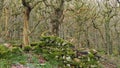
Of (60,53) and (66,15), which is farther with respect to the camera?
(66,15)

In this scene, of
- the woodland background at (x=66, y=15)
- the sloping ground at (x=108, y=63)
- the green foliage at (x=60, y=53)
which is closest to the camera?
the green foliage at (x=60, y=53)

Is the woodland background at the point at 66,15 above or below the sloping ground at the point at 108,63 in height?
above

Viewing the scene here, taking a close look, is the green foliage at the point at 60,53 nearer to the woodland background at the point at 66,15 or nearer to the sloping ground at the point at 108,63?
the sloping ground at the point at 108,63

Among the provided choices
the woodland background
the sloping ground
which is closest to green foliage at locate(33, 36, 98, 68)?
the sloping ground

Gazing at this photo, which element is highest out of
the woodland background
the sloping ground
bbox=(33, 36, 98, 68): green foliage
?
the woodland background

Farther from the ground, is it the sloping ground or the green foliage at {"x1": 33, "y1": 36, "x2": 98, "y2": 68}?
the green foliage at {"x1": 33, "y1": 36, "x2": 98, "y2": 68}

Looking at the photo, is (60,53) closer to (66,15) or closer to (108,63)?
(108,63)

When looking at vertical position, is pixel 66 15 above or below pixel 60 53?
above

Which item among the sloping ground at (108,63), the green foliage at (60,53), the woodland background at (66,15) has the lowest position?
the sloping ground at (108,63)

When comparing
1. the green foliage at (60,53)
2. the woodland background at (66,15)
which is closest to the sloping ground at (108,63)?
the green foliage at (60,53)

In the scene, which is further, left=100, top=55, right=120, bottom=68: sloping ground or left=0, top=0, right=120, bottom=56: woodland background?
left=0, top=0, right=120, bottom=56: woodland background

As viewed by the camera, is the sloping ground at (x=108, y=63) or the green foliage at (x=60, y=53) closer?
the green foliage at (x=60, y=53)

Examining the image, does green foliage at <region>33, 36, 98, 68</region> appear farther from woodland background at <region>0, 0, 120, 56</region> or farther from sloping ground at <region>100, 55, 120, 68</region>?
woodland background at <region>0, 0, 120, 56</region>

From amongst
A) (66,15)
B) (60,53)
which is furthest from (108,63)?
(66,15)
